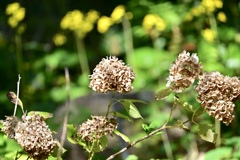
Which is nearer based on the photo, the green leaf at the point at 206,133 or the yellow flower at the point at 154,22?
the green leaf at the point at 206,133

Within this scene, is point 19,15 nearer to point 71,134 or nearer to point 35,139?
point 71,134

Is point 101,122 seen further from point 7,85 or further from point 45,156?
point 7,85

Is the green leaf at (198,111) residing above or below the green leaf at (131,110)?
below

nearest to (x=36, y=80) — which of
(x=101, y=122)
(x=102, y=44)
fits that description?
(x=102, y=44)

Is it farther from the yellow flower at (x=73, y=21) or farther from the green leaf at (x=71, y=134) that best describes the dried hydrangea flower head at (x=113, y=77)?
the yellow flower at (x=73, y=21)

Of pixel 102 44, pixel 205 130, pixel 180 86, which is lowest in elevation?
pixel 205 130

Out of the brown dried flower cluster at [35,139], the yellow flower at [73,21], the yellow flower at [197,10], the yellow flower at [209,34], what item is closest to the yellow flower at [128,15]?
the yellow flower at [73,21]

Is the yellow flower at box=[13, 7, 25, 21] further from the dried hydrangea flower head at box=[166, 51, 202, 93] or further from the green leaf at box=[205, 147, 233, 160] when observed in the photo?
the dried hydrangea flower head at box=[166, 51, 202, 93]
